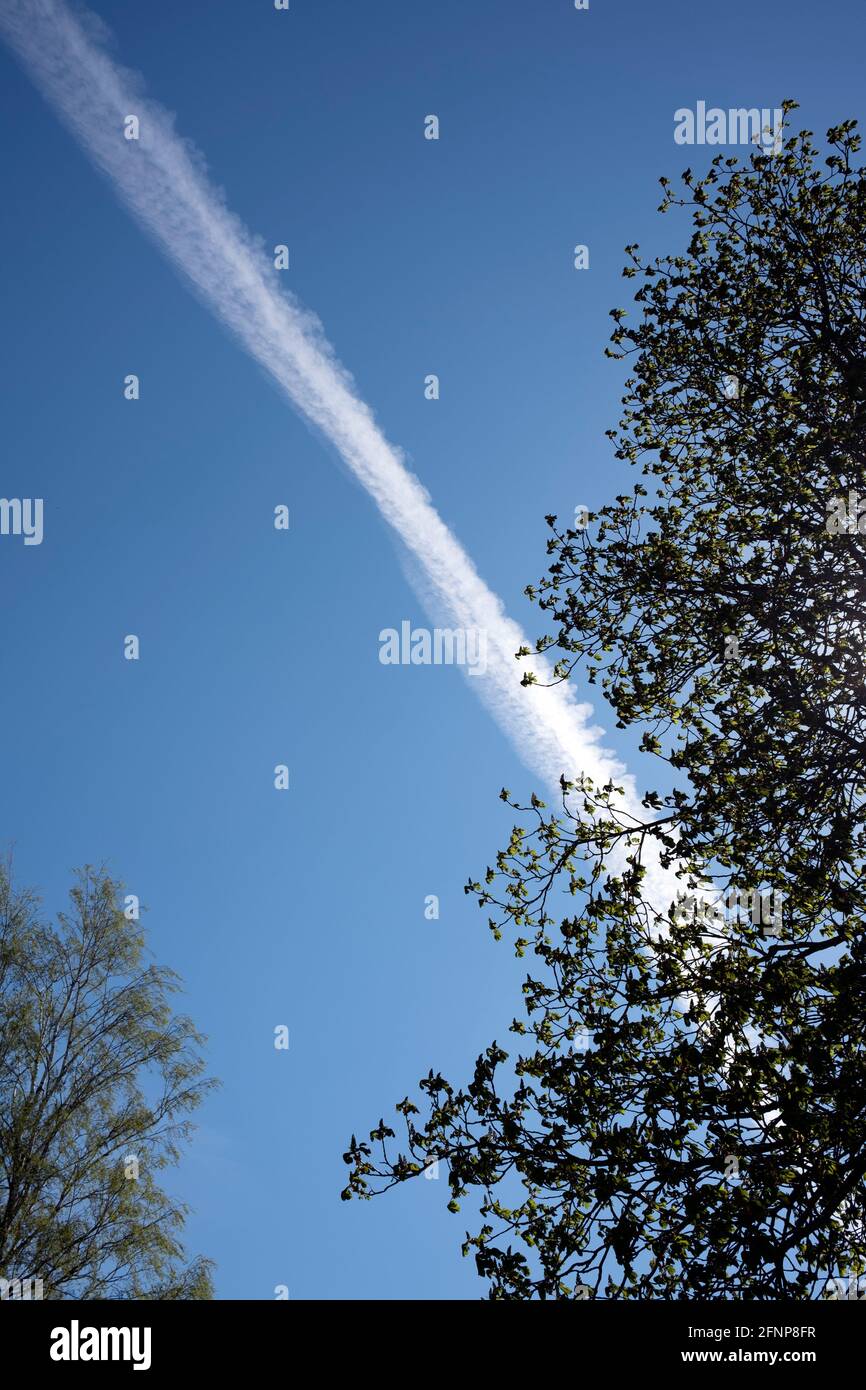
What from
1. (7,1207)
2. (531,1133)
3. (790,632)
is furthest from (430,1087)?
(7,1207)

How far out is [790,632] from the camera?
898 centimetres

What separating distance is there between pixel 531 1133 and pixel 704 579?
581cm

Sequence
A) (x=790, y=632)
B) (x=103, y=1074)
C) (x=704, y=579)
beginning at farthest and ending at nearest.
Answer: (x=103, y=1074)
(x=704, y=579)
(x=790, y=632)

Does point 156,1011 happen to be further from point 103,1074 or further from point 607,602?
point 607,602
